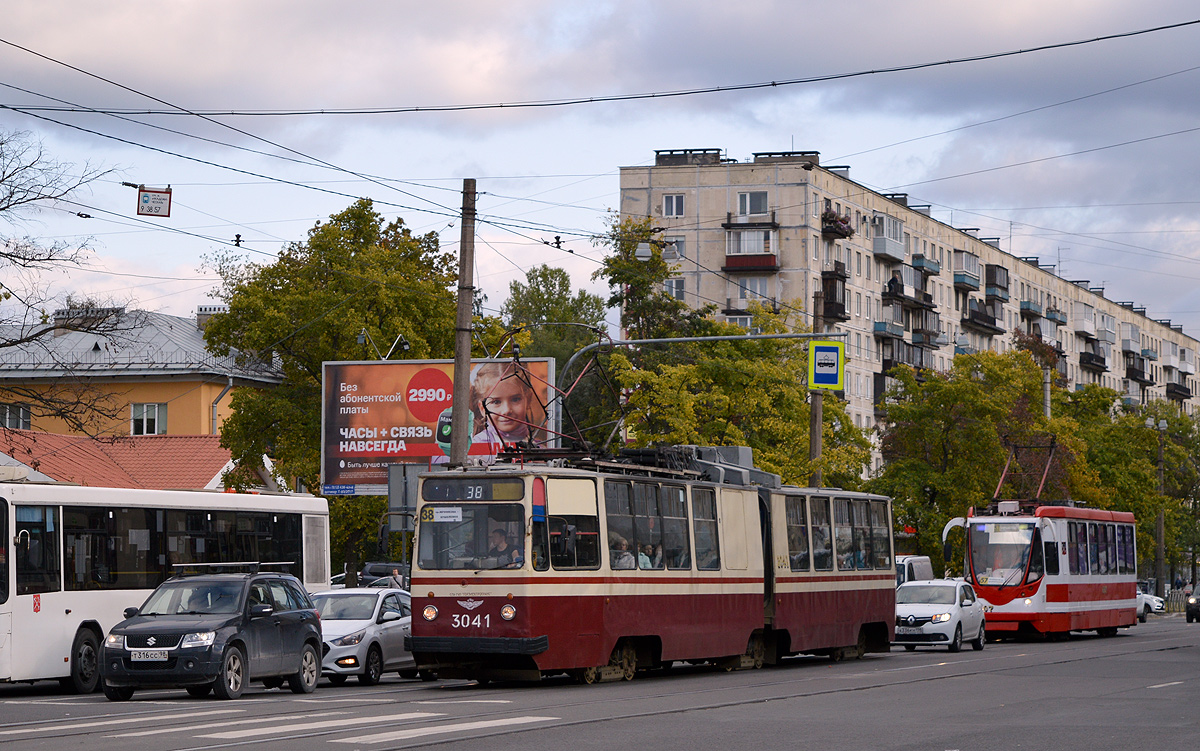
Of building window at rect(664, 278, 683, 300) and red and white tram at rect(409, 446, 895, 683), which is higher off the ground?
building window at rect(664, 278, 683, 300)

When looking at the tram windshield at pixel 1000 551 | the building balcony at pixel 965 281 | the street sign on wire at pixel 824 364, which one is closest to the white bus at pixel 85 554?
the street sign on wire at pixel 824 364

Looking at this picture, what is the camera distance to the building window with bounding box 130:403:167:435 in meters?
69.6

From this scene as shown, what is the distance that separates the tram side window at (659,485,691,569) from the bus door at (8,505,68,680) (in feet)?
26.3

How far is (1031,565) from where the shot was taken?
37938 millimetres

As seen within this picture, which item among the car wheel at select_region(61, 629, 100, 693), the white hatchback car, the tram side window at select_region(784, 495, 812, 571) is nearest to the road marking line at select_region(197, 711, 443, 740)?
the car wheel at select_region(61, 629, 100, 693)

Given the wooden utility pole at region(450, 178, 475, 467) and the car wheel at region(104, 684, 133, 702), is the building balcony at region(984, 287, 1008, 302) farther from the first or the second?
the car wheel at region(104, 684, 133, 702)

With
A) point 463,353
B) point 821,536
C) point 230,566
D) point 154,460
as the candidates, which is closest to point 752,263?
point 154,460

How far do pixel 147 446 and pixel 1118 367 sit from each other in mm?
100531

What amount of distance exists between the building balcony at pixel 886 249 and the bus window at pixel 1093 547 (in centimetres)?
5388

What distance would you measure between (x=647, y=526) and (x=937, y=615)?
1289 cm

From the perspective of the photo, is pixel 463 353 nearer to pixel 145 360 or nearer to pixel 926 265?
pixel 145 360

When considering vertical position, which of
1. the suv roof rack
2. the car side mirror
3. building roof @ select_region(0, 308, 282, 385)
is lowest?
the car side mirror

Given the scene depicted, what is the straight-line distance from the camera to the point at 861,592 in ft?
93.6

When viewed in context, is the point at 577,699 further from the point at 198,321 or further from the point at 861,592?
the point at 198,321
